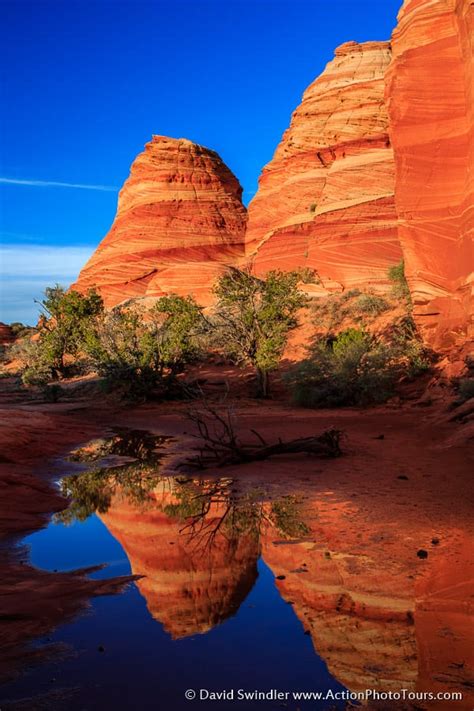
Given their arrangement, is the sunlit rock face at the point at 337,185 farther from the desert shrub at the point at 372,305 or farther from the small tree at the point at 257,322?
the small tree at the point at 257,322

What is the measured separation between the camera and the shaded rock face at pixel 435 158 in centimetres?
1692

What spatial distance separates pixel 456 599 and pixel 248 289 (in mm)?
20103

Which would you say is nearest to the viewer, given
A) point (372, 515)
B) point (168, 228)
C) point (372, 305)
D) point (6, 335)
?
point (372, 515)

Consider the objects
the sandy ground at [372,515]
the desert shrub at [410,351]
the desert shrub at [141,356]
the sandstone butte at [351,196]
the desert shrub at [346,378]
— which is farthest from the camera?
the desert shrub at [141,356]

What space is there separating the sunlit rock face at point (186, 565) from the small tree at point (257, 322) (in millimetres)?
14461

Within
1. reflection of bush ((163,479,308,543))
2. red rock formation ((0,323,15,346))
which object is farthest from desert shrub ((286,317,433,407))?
red rock formation ((0,323,15,346))

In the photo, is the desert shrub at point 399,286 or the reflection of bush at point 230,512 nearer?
the reflection of bush at point 230,512

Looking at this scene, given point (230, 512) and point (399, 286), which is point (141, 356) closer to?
point (399, 286)

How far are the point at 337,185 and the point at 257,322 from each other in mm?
21751

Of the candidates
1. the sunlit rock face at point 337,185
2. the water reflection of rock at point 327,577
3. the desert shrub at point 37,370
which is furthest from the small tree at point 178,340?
the water reflection of rock at point 327,577

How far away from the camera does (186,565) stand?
218 inches

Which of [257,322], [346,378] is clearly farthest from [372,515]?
[257,322]

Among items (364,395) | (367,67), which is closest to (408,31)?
(364,395)

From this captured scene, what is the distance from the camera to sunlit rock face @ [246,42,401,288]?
37156 mm
